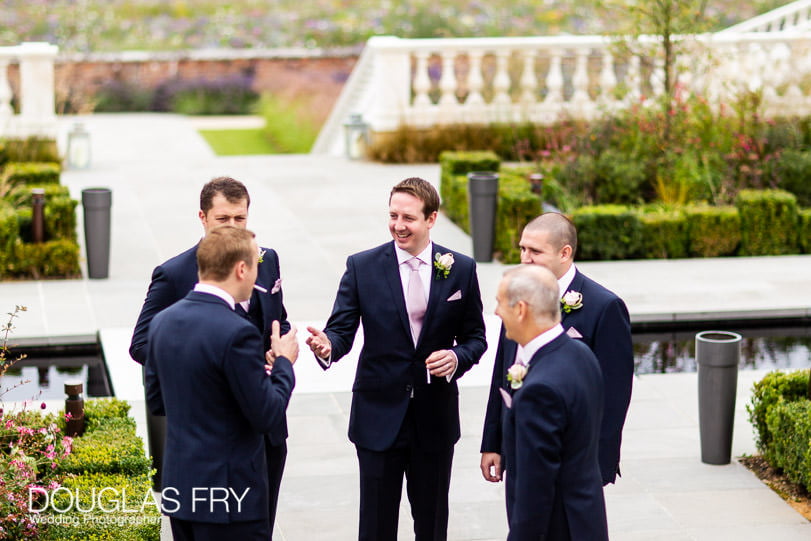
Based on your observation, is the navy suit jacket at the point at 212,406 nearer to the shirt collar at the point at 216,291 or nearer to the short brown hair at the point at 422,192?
the shirt collar at the point at 216,291

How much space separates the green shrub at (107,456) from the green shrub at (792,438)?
364 cm

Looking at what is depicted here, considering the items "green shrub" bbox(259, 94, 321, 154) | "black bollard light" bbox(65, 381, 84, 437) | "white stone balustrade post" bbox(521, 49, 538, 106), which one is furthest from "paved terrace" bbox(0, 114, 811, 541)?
"green shrub" bbox(259, 94, 321, 154)

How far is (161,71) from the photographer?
3034 cm

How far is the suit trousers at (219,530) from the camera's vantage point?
488 centimetres

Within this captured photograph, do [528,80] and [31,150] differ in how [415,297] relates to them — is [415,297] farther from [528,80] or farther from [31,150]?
[528,80]

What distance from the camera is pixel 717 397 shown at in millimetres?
8039

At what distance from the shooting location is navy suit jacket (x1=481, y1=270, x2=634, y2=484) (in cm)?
548

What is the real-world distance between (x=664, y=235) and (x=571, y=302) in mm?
8687

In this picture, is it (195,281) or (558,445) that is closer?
→ (558,445)

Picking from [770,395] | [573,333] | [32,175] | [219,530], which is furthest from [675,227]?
[219,530]

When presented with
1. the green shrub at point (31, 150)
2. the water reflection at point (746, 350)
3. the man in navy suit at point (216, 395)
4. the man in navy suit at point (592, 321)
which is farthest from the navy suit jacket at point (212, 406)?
the green shrub at point (31, 150)

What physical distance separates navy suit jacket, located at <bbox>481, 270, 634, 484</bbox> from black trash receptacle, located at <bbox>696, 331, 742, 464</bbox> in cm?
264

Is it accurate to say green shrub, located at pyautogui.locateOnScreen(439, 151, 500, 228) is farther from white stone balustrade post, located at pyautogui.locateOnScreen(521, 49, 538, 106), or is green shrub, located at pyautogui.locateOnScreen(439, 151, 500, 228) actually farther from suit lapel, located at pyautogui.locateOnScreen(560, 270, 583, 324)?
suit lapel, located at pyautogui.locateOnScreen(560, 270, 583, 324)

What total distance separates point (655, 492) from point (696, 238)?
6.74m
